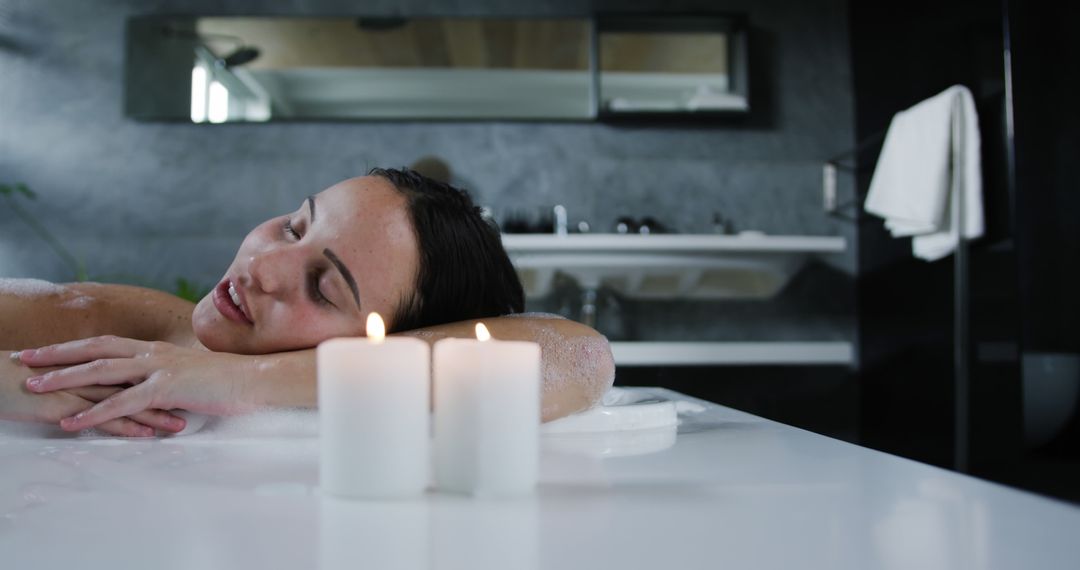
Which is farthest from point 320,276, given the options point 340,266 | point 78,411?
point 78,411

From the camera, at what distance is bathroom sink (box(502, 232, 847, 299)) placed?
2.77 m

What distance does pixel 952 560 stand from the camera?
1.17 feet

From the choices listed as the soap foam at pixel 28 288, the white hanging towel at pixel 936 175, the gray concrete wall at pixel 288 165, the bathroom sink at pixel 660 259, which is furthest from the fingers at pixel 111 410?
the gray concrete wall at pixel 288 165

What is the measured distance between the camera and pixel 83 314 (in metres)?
1.22

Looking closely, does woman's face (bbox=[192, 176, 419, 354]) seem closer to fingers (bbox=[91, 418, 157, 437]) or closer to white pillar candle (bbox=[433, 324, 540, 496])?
fingers (bbox=[91, 418, 157, 437])

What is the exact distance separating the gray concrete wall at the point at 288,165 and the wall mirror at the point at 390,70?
0.07 m

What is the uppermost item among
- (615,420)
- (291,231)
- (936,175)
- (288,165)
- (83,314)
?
(288,165)

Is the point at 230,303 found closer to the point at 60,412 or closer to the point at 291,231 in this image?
the point at 291,231

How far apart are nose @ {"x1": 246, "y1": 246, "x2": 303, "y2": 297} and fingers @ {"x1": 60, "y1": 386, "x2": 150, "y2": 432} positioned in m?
0.19

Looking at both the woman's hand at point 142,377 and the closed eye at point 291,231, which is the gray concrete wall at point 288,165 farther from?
the woman's hand at point 142,377

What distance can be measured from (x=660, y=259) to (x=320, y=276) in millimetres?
2054

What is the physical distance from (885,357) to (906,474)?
9.34 feet

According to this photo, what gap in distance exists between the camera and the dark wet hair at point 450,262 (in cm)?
99

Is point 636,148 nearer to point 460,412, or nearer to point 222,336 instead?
point 222,336
